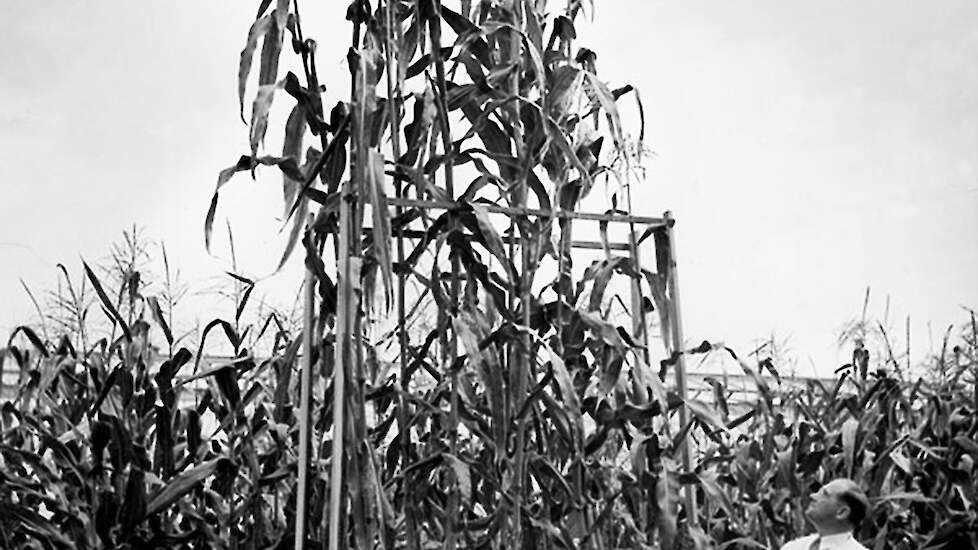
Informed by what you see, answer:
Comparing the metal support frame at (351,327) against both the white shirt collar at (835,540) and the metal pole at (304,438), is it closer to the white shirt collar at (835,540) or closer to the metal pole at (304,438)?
the metal pole at (304,438)

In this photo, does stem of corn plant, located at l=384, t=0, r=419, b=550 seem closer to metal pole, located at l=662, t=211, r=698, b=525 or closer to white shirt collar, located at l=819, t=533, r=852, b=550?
metal pole, located at l=662, t=211, r=698, b=525

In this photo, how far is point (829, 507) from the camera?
3.12 meters

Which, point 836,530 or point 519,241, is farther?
point 836,530

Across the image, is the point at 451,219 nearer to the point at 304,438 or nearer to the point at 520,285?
the point at 520,285

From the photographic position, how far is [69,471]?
304cm

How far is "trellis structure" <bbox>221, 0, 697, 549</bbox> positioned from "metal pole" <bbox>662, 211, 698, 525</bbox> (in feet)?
0.34

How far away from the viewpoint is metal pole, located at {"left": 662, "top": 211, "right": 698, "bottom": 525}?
3000 millimetres

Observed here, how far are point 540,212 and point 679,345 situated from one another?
2.13ft

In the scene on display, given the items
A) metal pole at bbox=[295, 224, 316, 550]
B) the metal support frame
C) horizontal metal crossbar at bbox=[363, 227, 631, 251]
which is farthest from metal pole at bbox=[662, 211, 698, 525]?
metal pole at bbox=[295, 224, 316, 550]

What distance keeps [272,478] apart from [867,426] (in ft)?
6.83

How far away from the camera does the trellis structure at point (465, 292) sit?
246cm

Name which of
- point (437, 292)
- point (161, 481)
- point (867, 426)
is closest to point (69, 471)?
point (161, 481)

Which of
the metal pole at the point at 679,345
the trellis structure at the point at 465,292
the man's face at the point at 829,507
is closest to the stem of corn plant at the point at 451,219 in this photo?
the trellis structure at the point at 465,292

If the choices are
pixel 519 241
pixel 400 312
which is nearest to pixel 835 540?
pixel 519 241
